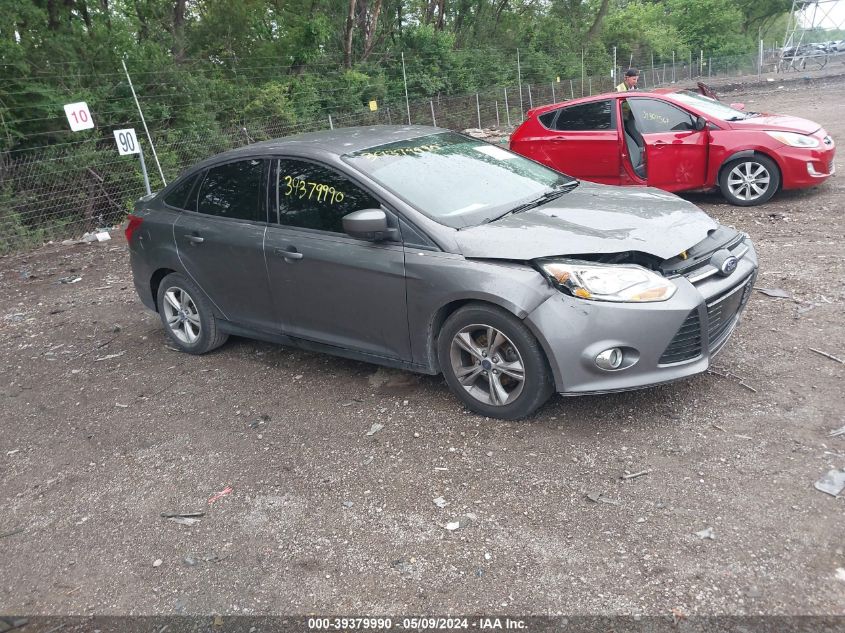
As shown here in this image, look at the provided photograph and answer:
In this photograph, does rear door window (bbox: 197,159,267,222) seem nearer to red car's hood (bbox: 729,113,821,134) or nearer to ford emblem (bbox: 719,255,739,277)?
ford emblem (bbox: 719,255,739,277)

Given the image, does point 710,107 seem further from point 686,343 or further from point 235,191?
point 235,191

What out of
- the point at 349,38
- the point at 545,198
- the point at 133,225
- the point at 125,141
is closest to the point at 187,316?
the point at 133,225

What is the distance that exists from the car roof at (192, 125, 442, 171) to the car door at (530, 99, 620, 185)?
14.5 feet

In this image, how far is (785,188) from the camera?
841cm

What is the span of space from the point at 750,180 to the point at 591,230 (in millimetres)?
5616

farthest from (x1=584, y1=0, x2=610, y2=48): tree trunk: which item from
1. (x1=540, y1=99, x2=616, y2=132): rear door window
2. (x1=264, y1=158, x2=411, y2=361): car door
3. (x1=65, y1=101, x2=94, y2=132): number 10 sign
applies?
(x1=264, y1=158, x2=411, y2=361): car door

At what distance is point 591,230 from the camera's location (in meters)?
3.93

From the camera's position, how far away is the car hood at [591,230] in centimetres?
375

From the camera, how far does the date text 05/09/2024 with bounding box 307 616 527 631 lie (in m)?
2.61

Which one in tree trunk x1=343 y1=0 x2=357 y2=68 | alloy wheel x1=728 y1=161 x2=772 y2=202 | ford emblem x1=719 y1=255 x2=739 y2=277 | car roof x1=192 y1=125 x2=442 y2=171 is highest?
tree trunk x1=343 y1=0 x2=357 y2=68

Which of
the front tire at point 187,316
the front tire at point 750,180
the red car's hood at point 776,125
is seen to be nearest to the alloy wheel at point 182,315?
the front tire at point 187,316

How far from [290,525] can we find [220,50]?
55.8ft

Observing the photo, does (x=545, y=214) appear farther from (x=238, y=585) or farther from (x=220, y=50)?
(x=220, y=50)

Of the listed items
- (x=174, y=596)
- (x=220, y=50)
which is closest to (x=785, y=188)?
(x=174, y=596)
